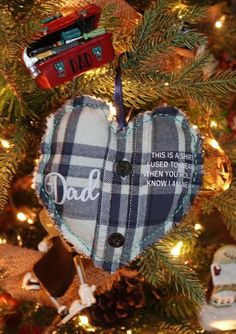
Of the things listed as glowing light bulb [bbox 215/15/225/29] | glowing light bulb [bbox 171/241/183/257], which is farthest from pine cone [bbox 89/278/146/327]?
glowing light bulb [bbox 215/15/225/29]

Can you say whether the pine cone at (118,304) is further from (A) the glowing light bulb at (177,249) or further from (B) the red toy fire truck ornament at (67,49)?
(B) the red toy fire truck ornament at (67,49)

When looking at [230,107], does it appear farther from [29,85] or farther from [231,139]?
[29,85]

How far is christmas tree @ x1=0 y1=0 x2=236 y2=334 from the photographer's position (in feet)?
2.00

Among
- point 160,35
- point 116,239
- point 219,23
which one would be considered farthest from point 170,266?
point 219,23

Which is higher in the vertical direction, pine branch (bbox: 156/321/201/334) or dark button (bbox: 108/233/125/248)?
dark button (bbox: 108/233/125/248)

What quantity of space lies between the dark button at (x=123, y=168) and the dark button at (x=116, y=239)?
0.27 feet

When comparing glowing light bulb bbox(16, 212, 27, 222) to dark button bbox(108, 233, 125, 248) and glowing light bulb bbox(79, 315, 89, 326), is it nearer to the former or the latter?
glowing light bulb bbox(79, 315, 89, 326)

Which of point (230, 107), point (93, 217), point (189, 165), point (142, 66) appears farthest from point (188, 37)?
point (230, 107)

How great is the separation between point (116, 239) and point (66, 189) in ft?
0.31

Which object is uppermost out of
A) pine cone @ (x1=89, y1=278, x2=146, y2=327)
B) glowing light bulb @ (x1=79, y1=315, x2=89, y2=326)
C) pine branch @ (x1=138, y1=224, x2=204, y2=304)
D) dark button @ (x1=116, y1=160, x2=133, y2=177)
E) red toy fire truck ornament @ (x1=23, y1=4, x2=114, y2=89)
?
red toy fire truck ornament @ (x1=23, y1=4, x2=114, y2=89)

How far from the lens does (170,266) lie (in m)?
0.66

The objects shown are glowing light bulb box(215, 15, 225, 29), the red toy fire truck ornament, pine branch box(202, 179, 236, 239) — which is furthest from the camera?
glowing light bulb box(215, 15, 225, 29)

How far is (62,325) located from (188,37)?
0.53 m

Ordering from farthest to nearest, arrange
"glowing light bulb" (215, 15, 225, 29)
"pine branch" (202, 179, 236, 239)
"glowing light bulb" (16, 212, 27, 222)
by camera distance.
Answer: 1. "glowing light bulb" (215, 15, 225, 29)
2. "glowing light bulb" (16, 212, 27, 222)
3. "pine branch" (202, 179, 236, 239)
